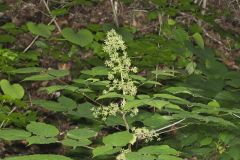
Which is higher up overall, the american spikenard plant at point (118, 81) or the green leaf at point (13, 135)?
the american spikenard plant at point (118, 81)

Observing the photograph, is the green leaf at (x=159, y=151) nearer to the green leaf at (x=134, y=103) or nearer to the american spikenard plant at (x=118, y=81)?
the green leaf at (x=134, y=103)

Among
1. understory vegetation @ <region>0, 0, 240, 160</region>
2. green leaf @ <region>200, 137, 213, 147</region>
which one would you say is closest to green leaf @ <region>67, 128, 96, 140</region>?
understory vegetation @ <region>0, 0, 240, 160</region>

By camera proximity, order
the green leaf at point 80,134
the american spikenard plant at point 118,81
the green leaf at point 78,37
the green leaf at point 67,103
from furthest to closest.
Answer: the green leaf at point 78,37, the green leaf at point 67,103, the american spikenard plant at point 118,81, the green leaf at point 80,134

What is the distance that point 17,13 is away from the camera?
7094 millimetres

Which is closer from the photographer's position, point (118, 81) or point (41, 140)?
point (41, 140)

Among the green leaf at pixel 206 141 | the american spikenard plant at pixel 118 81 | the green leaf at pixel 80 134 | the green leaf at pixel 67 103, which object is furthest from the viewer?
the green leaf at pixel 206 141

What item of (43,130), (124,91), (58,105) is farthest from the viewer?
(58,105)

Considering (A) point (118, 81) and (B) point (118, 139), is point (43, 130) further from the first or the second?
(A) point (118, 81)

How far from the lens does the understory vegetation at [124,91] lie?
70.5 inches

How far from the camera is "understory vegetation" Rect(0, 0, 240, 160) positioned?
179 centimetres

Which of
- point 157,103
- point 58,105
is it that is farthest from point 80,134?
point 58,105

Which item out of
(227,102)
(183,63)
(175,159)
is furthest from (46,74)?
(183,63)

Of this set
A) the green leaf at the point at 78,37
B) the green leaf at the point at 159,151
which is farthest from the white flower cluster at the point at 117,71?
the green leaf at the point at 78,37

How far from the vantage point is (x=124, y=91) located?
2.06 meters
